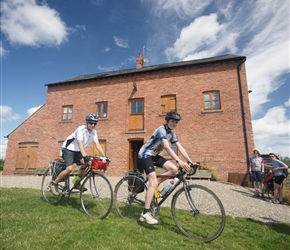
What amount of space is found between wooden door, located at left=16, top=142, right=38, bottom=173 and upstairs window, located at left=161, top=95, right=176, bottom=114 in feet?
37.4

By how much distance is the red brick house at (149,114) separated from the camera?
40.5ft

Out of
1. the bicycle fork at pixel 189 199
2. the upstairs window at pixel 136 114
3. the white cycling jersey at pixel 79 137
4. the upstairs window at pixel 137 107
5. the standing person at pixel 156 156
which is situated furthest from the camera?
the upstairs window at pixel 137 107

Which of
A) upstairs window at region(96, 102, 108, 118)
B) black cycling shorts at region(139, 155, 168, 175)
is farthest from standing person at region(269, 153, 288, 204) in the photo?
upstairs window at region(96, 102, 108, 118)

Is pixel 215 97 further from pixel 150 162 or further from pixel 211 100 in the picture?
pixel 150 162

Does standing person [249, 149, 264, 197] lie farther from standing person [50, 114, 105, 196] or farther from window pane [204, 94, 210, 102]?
standing person [50, 114, 105, 196]

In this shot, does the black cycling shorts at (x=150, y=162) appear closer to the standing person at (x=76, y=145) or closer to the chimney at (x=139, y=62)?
the standing person at (x=76, y=145)

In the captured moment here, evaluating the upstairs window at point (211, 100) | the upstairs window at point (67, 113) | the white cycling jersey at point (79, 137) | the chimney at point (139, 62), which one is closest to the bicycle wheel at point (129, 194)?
the white cycling jersey at point (79, 137)

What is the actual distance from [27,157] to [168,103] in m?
12.8

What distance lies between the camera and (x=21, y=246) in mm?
2436

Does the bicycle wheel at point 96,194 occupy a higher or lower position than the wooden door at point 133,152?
lower

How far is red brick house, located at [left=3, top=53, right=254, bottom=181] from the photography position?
1234 cm

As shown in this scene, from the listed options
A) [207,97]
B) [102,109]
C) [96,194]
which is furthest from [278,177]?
[102,109]

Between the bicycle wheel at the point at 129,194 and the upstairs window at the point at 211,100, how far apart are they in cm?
1051

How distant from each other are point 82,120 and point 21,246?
13992 millimetres
